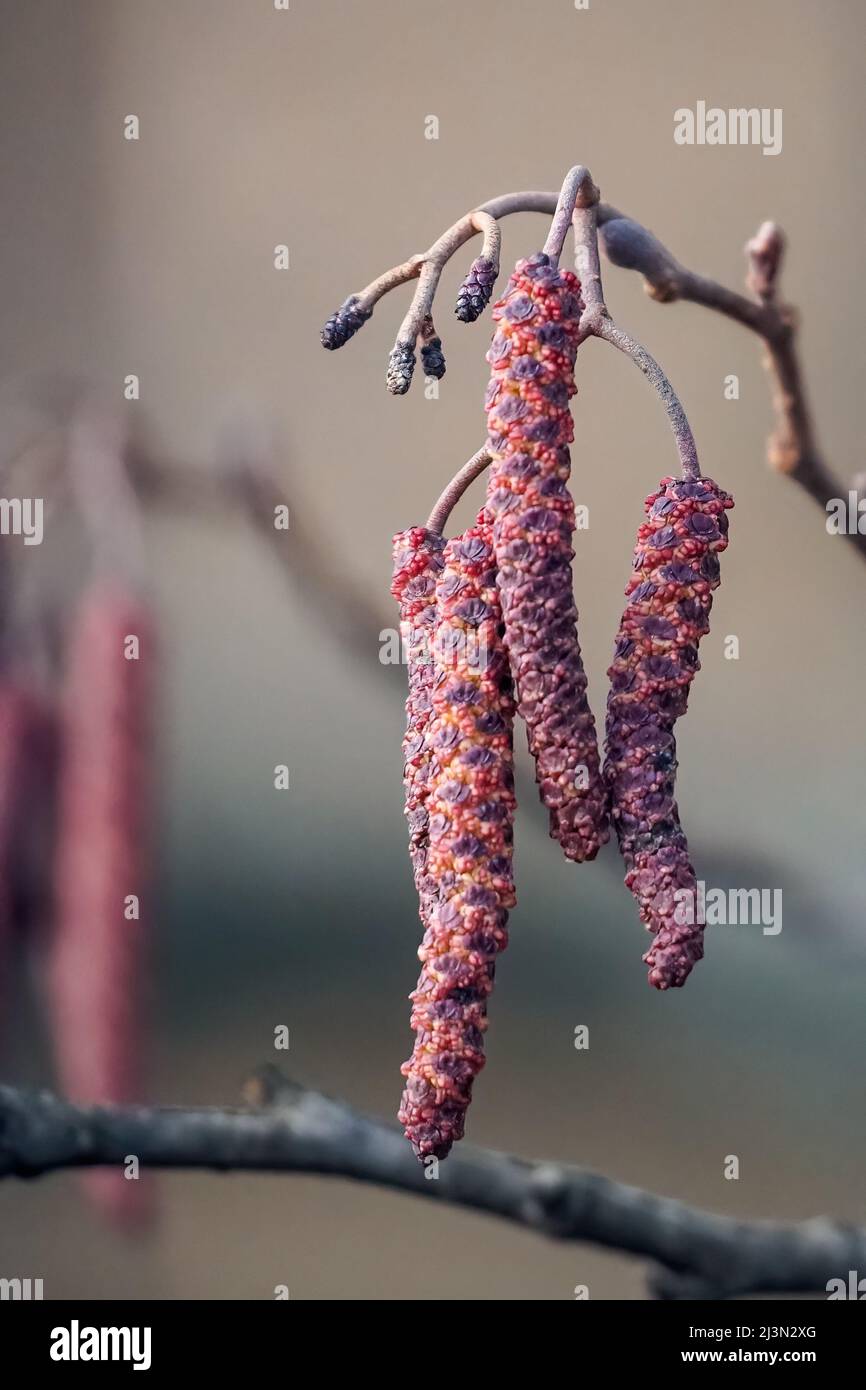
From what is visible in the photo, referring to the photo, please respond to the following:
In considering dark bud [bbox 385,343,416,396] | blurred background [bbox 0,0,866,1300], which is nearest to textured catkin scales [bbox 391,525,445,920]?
dark bud [bbox 385,343,416,396]

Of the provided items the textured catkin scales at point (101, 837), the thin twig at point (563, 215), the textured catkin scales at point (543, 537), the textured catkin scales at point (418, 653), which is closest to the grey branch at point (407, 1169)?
the textured catkin scales at point (101, 837)

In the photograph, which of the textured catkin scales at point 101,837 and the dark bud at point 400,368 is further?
the textured catkin scales at point 101,837

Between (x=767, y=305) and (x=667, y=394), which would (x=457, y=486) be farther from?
(x=767, y=305)

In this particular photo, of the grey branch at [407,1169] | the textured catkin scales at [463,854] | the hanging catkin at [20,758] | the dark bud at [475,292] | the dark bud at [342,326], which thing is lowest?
the grey branch at [407,1169]

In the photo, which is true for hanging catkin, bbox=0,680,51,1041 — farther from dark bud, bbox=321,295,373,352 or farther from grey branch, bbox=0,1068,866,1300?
dark bud, bbox=321,295,373,352

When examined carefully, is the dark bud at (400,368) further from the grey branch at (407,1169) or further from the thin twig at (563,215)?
the grey branch at (407,1169)
